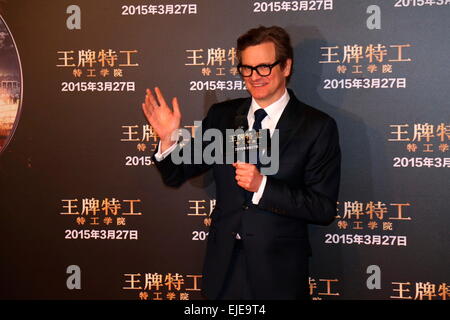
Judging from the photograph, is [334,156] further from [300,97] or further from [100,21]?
[100,21]

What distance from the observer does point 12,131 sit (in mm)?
3197

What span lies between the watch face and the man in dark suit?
1.31 meters

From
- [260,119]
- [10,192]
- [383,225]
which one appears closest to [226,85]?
[260,119]

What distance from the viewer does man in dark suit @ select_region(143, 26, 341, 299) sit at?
89.4 inches

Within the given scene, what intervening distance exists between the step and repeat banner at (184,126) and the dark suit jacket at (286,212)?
2.21ft

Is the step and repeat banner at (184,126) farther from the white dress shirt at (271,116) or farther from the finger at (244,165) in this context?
the finger at (244,165)

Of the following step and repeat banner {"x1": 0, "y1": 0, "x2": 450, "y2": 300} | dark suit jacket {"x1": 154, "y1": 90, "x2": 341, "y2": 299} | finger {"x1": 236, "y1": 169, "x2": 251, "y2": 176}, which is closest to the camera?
finger {"x1": 236, "y1": 169, "x2": 251, "y2": 176}

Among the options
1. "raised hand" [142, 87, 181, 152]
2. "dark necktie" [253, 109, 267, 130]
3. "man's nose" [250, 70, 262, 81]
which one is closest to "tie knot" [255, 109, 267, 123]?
"dark necktie" [253, 109, 267, 130]

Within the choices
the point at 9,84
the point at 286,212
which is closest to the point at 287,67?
the point at 286,212

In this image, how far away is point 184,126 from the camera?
309 centimetres

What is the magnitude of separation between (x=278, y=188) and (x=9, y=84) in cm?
208

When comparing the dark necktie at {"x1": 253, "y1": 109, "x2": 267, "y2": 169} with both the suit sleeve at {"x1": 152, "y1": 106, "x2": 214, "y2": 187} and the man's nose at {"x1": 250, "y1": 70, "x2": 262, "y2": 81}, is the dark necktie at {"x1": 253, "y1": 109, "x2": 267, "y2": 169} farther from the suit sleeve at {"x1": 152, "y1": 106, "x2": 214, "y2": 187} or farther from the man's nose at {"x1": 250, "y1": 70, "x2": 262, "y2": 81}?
the suit sleeve at {"x1": 152, "y1": 106, "x2": 214, "y2": 187}

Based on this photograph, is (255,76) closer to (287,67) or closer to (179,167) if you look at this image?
(287,67)

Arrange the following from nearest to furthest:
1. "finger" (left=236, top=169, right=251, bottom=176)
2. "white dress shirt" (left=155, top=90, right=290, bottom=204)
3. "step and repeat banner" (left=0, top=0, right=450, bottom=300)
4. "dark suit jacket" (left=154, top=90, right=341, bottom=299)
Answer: "finger" (left=236, top=169, right=251, bottom=176) < "dark suit jacket" (left=154, top=90, right=341, bottom=299) < "white dress shirt" (left=155, top=90, right=290, bottom=204) < "step and repeat banner" (left=0, top=0, right=450, bottom=300)
